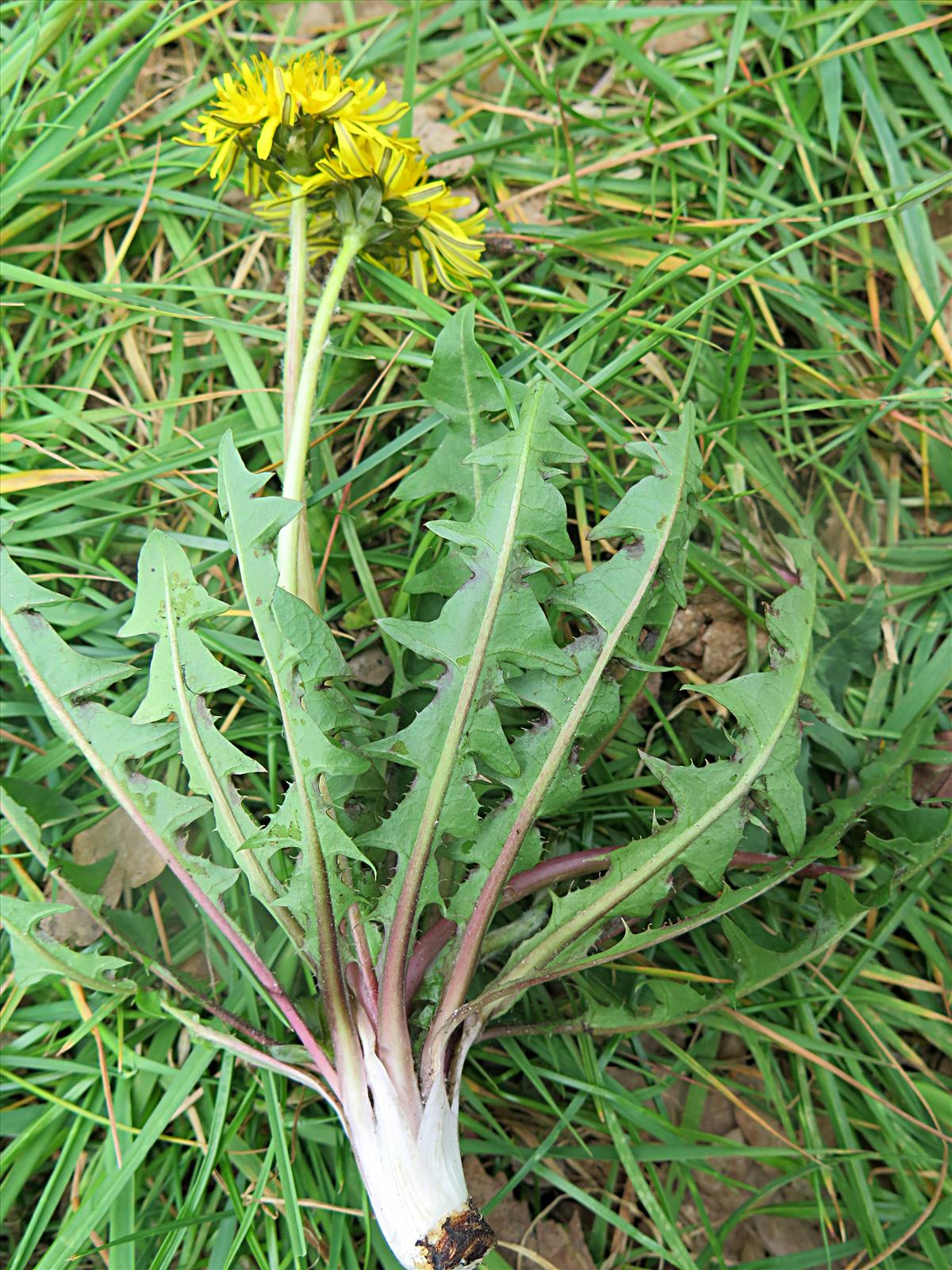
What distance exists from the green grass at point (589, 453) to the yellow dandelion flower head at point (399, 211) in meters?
0.11

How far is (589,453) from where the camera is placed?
1836 millimetres

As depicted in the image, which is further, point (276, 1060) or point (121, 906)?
point (121, 906)

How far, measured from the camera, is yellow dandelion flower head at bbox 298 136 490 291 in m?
1.57

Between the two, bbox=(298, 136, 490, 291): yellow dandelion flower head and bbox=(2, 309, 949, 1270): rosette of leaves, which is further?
bbox=(298, 136, 490, 291): yellow dandelion flower head

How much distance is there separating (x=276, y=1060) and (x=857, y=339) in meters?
1.93

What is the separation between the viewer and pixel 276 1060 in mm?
1569

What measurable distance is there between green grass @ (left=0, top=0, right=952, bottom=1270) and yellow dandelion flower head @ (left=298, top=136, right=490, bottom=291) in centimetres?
11

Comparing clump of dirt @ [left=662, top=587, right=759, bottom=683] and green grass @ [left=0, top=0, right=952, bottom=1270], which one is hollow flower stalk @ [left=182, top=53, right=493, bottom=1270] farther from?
clump of dirt @ [left=662, top=587, right=759, bottom=683]

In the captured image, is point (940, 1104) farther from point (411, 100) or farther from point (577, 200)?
point (411, 100)

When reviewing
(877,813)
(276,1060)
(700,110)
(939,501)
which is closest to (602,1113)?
(276,1060)

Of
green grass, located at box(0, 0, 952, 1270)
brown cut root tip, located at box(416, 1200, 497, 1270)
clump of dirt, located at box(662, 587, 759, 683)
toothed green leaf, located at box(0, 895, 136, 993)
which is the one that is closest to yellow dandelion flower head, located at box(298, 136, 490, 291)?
green grass, located at box(0, 0, 952, 1270)

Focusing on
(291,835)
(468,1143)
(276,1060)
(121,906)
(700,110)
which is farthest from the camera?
(700,110)

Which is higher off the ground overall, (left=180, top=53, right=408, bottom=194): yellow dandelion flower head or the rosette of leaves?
(left=180, top=53, right=408, bottom=194): yellow dandelion flower head

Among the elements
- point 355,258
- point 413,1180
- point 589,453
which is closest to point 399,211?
point 355,258
